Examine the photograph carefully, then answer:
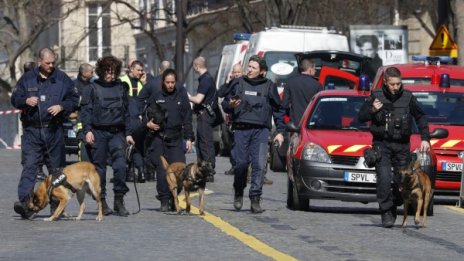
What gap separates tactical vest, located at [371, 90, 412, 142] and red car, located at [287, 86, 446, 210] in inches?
59.1

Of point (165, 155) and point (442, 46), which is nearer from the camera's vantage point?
point (165, 155)

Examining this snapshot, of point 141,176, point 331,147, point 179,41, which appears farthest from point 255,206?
point 179,41

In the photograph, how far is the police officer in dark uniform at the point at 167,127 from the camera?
17391mm

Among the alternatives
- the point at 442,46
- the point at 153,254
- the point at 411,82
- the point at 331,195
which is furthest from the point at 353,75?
the point at 153,254

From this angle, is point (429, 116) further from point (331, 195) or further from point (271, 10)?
point (271, 10)

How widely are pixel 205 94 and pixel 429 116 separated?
3020 mm

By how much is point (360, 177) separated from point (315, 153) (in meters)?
0.62

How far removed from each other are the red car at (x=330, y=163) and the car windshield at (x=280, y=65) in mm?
12456

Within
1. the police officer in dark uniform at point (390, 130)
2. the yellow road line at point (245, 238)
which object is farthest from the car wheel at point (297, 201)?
the police officer in dark uniform at point (390, 130)

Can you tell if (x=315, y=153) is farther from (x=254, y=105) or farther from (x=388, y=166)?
(x=388, y=166)

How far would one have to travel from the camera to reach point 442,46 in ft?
102

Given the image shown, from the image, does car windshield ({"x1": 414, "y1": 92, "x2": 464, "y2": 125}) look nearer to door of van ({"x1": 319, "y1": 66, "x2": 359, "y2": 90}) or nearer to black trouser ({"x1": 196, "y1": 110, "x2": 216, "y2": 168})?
black trouser ({"x1": 196, "y1": 110, "x2": 216, "y2": 168})

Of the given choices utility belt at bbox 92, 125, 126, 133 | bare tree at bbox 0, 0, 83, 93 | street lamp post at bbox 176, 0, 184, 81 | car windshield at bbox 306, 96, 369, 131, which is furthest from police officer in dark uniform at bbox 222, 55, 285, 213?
bare tree at bbox 0, 0, 83, 93

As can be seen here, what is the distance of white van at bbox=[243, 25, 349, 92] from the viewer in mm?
31547
